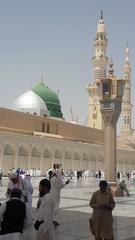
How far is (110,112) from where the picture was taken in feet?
43.2

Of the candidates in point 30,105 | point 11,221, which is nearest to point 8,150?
point 30,105

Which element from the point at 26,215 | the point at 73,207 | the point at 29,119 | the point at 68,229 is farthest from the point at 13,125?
the point at 26,215

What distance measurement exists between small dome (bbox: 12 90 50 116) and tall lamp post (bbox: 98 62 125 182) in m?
30.5

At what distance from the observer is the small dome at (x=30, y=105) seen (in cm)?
4369

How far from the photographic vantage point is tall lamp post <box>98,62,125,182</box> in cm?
1302

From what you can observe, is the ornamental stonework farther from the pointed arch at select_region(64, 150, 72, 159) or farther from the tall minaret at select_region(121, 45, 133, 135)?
the tall minaret at select_region(121, 45, 133, 135)

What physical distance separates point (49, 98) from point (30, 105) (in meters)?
6.32

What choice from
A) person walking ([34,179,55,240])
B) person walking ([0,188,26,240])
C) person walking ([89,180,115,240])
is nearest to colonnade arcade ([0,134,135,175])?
person walking ([89,180,115,240])

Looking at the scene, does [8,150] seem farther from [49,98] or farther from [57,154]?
[49,98]

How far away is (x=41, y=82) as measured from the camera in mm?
52156

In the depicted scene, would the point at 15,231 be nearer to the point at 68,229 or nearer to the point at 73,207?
the point at 68,229

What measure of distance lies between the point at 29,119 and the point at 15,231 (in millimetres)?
34204

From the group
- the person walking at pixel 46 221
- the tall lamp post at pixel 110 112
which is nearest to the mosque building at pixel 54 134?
the tall lamp post at pixel 110 112

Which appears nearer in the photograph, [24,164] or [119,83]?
[119,83]
